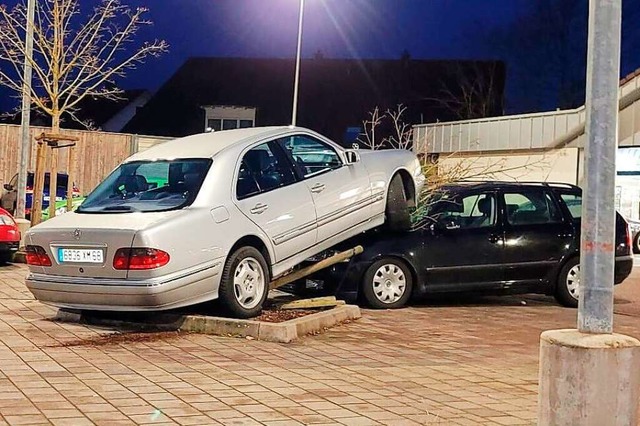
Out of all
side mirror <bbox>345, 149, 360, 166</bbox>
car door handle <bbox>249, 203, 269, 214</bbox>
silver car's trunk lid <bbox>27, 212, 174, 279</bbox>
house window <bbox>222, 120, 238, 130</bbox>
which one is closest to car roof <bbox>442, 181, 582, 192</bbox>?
side mirror <bbox>345, 149, 360, 166</bbox>

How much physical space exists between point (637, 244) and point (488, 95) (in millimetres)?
24196

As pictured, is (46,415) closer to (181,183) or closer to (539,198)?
(181,183)

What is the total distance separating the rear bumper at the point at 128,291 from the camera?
8312 millimetres

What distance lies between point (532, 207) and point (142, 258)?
570 cm

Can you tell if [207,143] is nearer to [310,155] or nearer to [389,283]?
[310,155]

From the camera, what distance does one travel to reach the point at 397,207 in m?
11.0

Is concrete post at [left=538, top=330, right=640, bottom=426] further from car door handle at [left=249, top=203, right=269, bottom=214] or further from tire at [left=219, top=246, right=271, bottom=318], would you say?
car door handle at [left=249, top=203, right=269, bottom=214]

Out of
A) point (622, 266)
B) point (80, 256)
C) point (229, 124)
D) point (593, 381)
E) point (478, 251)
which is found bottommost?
point (593, 381)

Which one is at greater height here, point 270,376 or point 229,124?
point 229,124

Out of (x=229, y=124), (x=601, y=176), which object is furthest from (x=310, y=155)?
(x=229, y=124)

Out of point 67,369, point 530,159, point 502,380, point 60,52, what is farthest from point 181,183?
point 530,159

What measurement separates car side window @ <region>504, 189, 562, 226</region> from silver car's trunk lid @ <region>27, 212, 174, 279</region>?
505 cm

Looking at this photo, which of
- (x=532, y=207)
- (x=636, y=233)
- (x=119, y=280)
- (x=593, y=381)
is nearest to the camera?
(x=593, y=381)

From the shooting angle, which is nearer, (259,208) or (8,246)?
(259,208)
